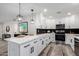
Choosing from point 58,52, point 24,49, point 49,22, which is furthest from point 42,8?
point 24,49

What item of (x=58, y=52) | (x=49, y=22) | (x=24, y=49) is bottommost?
(x=58, y=52)

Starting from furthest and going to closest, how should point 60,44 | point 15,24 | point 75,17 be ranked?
1. point 60,44
2. point 75,17
3. point 15,24

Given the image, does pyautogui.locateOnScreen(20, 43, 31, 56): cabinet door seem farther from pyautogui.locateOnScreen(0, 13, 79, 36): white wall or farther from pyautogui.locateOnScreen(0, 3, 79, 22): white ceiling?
pyautogui.locateOnScreen(0, 3, 79, 22): white ceiling

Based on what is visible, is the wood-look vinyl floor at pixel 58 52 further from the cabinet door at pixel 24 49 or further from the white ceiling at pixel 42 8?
the white ceiling at pixel 42 8

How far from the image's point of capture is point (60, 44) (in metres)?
4.64

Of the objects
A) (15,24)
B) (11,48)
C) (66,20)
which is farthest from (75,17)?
(11,48)

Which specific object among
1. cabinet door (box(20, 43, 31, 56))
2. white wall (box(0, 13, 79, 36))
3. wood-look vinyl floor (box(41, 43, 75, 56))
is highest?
white wall (box(0, 13, 79, 36))

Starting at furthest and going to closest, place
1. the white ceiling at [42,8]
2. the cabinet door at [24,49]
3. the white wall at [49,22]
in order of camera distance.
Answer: the white wall at [49,22]
the white ceiling at [42,8]
the cabinet door at [24,49]

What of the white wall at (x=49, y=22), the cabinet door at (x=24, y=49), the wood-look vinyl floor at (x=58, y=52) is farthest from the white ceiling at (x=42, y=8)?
the cabinet door at (x=24, y=49)

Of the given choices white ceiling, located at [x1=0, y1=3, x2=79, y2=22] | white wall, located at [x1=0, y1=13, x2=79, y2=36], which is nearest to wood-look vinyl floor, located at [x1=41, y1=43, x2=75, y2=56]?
white wall, located at [x1=0, y1=13, x2=79, y2=36]

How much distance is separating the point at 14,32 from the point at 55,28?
181 centimetres

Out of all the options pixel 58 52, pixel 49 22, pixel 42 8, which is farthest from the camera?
pixel 49 22

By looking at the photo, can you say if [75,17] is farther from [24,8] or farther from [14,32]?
[14,32]

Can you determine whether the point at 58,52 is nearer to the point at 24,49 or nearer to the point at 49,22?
the point at 49,22
